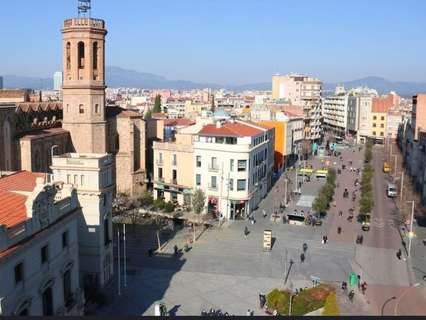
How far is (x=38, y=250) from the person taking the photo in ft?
57.6

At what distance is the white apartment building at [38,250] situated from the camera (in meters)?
15.8

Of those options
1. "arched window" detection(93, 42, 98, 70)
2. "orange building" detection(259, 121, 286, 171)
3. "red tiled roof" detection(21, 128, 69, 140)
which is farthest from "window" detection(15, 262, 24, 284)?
"orange building" detection(259, 121, 286, 171)

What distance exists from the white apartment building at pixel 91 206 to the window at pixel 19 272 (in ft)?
34.8

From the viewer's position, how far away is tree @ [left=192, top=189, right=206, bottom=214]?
4266 cm

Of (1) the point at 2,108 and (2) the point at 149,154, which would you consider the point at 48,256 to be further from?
(2) the point at 149,154

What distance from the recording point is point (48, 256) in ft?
60.2

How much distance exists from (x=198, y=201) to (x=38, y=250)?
25.5m

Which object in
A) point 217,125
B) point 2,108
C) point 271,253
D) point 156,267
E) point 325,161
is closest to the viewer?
point 156,267

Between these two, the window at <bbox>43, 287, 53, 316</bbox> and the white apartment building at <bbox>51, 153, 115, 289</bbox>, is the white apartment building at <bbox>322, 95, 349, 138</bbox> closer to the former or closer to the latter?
the white apartment building at <bbox>51, 153, 115, 289</bbox>

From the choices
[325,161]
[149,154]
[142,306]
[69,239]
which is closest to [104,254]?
[142,306]

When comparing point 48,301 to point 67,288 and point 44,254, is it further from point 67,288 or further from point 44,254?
point 67,288

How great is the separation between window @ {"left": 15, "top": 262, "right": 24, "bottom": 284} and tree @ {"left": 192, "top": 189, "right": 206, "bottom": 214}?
87.3 feet

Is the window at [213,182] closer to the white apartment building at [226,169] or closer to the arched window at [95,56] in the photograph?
the white apartment building at [226,169]

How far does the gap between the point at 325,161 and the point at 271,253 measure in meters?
52.8
